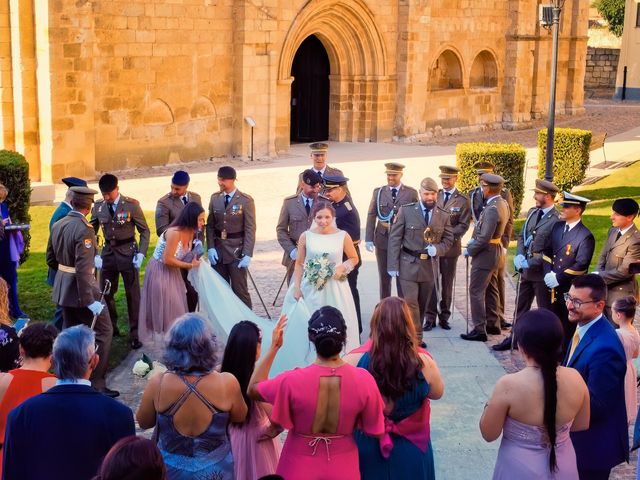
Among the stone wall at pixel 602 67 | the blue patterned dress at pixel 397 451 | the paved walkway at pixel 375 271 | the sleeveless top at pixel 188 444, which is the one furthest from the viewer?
the stone wall at pixel 602 67

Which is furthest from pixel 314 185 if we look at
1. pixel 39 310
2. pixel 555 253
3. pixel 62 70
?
pixel 62 70

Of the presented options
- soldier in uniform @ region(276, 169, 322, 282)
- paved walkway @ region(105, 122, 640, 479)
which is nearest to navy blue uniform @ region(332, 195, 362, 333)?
soldier in uniform @ region(276, 169, 322, 282)

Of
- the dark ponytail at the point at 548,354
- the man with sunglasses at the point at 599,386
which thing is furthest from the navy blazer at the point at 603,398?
the dark ponytail at the point at 548,354

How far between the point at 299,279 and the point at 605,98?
128 feet

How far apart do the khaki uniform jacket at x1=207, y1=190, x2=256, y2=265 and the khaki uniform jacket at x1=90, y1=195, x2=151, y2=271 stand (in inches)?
34.4

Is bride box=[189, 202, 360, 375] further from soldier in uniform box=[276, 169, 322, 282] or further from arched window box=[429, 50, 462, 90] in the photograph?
arched window box=[429, 50, 462, 90]

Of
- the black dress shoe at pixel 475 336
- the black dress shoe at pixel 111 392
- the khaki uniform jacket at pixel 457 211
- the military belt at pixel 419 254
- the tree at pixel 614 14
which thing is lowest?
the black dress shoe at pixel 111 392

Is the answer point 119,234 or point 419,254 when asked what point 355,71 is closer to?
point 419,254

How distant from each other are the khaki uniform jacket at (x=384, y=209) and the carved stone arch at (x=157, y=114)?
1032 cm

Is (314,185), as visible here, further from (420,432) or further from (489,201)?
(420,432)

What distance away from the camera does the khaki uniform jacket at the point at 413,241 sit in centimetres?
973

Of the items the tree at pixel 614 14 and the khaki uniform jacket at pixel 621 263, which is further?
the tree at pixel 614 14

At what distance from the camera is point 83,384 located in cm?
480

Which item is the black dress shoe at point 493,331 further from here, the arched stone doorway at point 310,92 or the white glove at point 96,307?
the arched stone doorway at point 310,92
